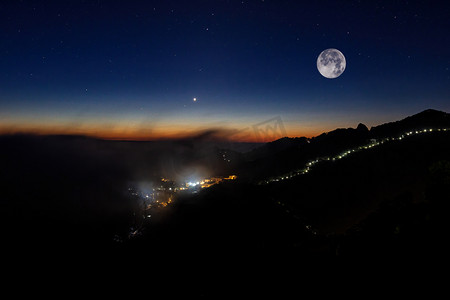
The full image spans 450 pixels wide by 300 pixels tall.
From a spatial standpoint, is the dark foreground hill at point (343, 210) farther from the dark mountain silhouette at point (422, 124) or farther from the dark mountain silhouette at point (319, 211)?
the dark mountain silhouette at point (422, 124)

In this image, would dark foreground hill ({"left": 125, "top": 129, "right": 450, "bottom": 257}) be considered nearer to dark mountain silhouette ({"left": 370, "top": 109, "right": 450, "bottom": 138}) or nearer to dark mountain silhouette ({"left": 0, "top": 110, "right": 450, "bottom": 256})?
dark mountain silhouette ({"left": 0, "top": 110, "right": 450, "bottom": 256})

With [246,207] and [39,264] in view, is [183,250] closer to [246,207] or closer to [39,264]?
[246,207]

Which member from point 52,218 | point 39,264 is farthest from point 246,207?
point 52,218

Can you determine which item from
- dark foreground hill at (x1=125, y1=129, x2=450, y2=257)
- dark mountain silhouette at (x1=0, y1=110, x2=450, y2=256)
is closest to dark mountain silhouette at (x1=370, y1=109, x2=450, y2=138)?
dark mountain silhouette at (x1=0, y1=110, x2=450, y2=256)

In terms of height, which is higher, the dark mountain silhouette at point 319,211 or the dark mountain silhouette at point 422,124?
the dark mountain silhouette at point 422,124

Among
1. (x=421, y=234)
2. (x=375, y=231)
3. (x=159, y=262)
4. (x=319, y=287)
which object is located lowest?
(x=159, y=262)

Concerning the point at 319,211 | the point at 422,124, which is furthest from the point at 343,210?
the point at 422,124

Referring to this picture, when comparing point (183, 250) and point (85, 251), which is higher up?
point (183, 250)

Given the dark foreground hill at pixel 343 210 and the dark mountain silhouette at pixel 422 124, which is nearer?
the dark foreground hill at pixel 343 210

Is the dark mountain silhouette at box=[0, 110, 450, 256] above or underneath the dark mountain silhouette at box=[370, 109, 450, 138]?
underneath

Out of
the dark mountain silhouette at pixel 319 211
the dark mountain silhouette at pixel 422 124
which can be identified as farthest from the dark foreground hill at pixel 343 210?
the dark mountain silhouette at pixel 422 124

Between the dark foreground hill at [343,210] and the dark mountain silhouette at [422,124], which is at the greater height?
the dark mountain silhouette at [422,124]
